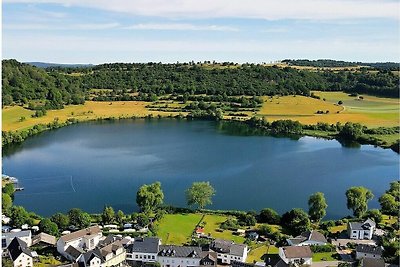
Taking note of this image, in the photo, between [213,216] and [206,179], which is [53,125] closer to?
[206,179]

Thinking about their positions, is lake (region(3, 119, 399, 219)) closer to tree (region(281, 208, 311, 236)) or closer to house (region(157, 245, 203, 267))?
tree (region(281, 208, 311, 236))

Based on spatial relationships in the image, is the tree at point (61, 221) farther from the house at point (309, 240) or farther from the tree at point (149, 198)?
the house at point (309, 240)

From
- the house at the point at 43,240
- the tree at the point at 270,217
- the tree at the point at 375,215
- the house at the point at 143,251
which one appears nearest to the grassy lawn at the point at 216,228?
the tree at the point at 270,217

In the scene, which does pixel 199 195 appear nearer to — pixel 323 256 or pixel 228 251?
pixel 228 251

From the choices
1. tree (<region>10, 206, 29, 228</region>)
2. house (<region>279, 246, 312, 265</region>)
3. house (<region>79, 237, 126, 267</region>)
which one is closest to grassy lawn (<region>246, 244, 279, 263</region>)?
house (<region>279, 246, 312, 265</region>)

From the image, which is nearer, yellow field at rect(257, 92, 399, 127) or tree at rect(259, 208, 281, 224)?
tree at rect(259, 208, 281, 224)
